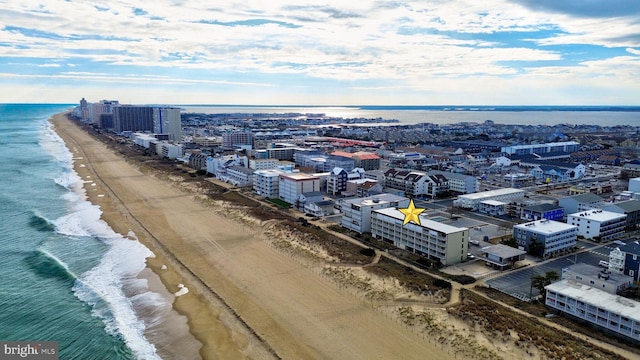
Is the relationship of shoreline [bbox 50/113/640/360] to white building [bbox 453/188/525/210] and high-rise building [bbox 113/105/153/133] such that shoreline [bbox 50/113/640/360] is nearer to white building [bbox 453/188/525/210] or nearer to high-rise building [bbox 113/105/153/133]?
white building [bbox 453/188/525/210]

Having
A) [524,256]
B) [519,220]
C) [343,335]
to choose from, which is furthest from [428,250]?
[519,220]

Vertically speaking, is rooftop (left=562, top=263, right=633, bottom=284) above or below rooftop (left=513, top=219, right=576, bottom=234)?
below

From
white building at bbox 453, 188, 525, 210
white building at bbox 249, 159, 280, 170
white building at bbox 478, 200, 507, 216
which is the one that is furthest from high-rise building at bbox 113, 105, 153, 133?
white building at bbox 478, 200, 507, 216

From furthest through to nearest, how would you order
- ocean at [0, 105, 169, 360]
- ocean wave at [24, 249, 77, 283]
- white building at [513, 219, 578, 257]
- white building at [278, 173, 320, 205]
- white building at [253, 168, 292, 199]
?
white building at [253, 168, 292, 199], white building at [278, 173, 320, 205], white building at [513, 219, 578, 257], ocean wave at [24, 249, 77, 283], ocean at [0, 105, 169, 360]

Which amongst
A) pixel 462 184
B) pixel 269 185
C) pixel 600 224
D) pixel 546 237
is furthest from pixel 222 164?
pixel 600 224

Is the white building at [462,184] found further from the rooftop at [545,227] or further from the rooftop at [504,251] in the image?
the rooftop at [504,251]

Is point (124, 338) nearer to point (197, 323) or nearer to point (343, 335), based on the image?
point (197, 323)

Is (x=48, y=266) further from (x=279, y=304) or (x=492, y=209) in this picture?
(x=492, y=209)
